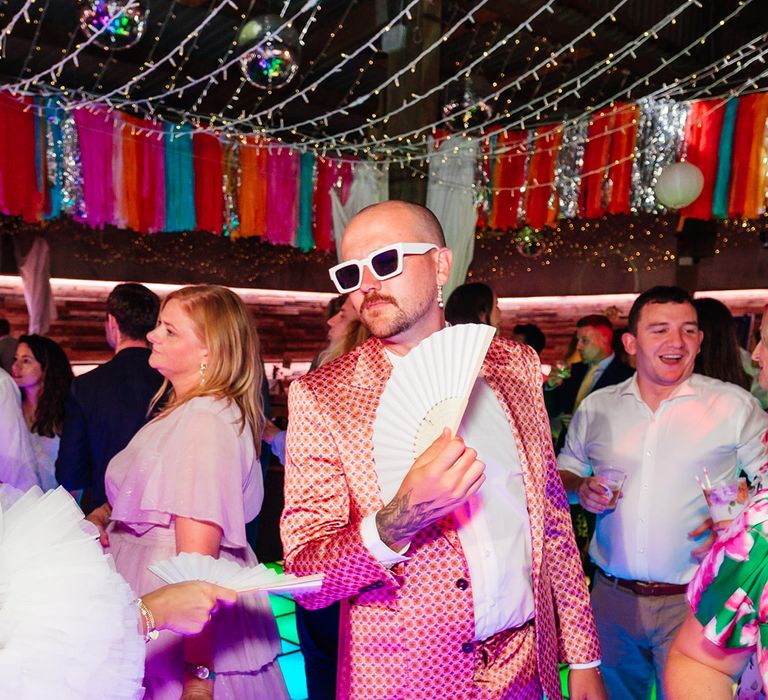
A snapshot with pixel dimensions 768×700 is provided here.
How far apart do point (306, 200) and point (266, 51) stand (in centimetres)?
193

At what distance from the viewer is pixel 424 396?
141 centimetres

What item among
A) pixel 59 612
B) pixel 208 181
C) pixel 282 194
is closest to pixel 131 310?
pixel 59 612

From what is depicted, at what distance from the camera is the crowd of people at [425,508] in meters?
1.34

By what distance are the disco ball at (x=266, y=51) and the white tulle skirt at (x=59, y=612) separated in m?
3.54

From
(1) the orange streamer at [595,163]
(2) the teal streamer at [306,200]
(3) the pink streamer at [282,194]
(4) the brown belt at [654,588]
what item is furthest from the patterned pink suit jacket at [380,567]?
(2) the teal streamer at [306,200]

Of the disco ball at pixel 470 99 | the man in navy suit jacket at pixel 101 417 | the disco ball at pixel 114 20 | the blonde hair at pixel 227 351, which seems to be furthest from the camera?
the disco ball at pixel 470 99

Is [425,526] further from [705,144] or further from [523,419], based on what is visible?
[705,144]

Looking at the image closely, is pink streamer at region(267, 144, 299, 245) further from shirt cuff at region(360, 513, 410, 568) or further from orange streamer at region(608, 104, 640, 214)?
shirt cuff at region(360, 513, 410, 568)

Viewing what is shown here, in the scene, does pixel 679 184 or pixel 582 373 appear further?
pixel 582 373

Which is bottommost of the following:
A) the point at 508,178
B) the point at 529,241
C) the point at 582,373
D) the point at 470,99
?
the point at 582,373

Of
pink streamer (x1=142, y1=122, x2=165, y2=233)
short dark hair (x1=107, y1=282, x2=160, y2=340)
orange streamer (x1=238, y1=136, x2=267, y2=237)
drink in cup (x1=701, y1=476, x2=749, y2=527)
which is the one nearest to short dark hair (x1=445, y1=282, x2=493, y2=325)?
short dark hair (x1=107, y1=282, x2=160, y2=340)

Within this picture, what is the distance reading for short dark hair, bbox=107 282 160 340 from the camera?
10.3 feet

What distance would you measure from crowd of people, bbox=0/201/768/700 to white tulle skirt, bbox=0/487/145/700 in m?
0.21

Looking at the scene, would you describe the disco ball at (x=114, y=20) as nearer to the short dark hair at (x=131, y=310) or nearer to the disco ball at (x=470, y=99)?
the short dark hair at (x=131, y=310)
